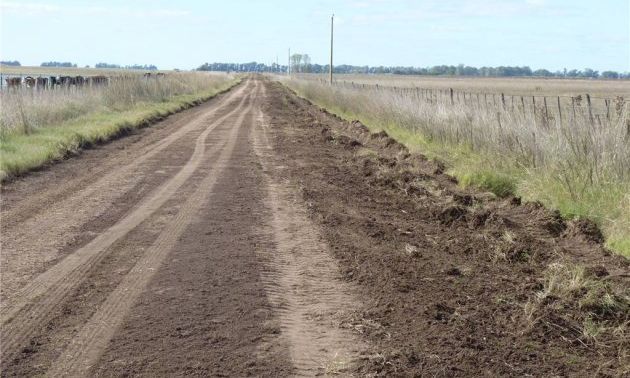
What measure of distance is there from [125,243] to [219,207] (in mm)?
2314

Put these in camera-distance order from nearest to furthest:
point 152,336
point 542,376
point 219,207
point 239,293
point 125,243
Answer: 1. point 542,376
2. point 152,336
3. point 239,293
4. point 125,243
5. point 219,207

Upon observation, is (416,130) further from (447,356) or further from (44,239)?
(447,356)

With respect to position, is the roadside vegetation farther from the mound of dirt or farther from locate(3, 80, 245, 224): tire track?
the mound of dirt

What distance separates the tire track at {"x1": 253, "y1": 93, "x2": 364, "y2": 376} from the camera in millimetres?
4910

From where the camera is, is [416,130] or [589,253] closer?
[589,253]

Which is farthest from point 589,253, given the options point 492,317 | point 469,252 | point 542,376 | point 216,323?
point 216,323

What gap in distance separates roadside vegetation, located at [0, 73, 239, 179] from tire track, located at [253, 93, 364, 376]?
663 cm

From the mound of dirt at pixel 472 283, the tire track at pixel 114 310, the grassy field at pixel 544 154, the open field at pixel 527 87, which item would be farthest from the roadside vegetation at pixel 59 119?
the open field at pixel 527 87

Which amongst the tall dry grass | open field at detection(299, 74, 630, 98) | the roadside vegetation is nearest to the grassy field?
the roadside vegetation

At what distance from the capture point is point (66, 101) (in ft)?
81.9

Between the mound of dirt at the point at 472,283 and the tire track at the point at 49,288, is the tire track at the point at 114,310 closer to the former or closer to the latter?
the tire track at the point at 49,288

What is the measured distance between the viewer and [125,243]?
8039 millimetres

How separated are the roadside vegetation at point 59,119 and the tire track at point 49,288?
4.99m

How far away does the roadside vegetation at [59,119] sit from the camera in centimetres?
1527
